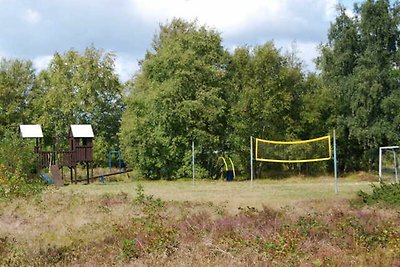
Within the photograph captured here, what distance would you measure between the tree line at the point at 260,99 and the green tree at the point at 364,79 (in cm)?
6

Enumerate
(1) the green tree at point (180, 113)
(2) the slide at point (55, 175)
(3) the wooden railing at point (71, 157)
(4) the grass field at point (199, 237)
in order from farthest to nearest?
(1) the green tree at point (180, 113), (3) the wooden railing at point (71, 157), (2) the slide at point (55, 175), (4) the grass field at point (199, 237)

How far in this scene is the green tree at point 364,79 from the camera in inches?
1289

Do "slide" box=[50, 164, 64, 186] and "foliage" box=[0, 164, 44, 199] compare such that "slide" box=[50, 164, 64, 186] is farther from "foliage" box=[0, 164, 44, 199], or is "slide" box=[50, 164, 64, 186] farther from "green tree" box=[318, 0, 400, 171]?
"green tree" box=[318, 0, 400, 171]

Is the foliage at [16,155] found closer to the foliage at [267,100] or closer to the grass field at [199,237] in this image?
the grass field at [199,237]

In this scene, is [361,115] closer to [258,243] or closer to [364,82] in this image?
[364,82]

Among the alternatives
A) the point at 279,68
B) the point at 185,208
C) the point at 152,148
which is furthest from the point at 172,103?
the point at 185,208

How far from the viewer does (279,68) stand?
109 ft

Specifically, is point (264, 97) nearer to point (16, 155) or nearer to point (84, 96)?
point (16, 155)

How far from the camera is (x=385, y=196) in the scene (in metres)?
14.1

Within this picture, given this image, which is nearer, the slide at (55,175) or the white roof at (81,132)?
the slide at (55,175)

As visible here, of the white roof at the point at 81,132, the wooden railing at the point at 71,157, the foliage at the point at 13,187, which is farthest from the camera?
the white roof at the point at 81,132

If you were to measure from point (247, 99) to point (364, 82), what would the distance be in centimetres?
674

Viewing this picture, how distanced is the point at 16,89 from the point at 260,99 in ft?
78.1

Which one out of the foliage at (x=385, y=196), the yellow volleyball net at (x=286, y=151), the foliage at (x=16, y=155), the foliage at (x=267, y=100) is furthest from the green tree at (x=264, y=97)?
the foliage at (x=385, y=196)
